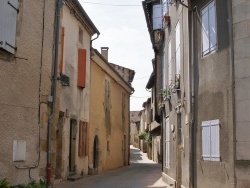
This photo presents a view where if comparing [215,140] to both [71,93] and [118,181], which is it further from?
[71,93]

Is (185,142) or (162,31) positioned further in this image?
(162,31)

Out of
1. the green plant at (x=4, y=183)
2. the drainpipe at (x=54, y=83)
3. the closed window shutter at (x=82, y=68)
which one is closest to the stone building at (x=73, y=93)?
the closed window shutter at (x=82, y=68)

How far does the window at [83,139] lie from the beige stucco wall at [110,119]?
1306mm

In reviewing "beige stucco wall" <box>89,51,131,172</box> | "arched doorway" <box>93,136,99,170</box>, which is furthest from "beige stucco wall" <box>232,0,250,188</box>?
"arched doorway" <box>93,136,99,170</box>

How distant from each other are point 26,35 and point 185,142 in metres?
5.43

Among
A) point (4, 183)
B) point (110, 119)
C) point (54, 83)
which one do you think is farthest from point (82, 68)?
point (4, 183)

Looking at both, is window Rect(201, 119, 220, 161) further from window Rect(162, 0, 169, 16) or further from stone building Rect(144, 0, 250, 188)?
window Rect(162, 0, 169, 16)

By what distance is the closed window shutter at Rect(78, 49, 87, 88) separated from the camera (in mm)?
17969

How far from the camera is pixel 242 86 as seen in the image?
870 cm

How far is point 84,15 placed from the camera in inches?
725

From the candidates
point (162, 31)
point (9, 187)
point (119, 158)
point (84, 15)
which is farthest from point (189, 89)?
point (119, 158)

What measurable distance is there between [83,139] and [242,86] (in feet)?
37.0

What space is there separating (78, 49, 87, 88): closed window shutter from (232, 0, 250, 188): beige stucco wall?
32.7ft

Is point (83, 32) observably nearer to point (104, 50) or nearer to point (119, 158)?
point (119, 158)
